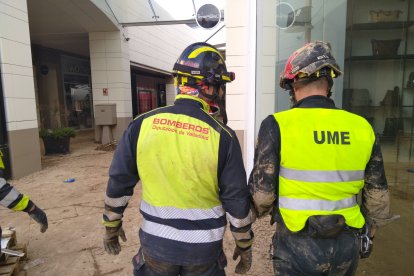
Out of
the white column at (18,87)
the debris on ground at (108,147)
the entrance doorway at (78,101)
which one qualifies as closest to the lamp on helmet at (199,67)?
the white column at (18,87)

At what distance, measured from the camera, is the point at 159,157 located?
164cm

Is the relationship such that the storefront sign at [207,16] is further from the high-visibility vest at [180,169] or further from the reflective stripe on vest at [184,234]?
the reflective stripe on vest at [184,234]

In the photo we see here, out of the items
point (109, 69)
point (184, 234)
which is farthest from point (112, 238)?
point (109, 69)

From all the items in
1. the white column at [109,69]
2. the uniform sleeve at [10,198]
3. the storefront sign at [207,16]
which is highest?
the storefront sign at [207,16]

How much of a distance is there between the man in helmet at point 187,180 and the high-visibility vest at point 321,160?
0.86 feet

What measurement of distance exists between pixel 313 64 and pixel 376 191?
79 cm

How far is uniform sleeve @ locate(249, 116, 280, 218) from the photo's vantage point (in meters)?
1.64

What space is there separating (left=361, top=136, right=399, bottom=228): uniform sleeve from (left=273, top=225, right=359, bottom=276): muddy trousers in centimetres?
A: 21

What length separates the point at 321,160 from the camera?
5.11 ft

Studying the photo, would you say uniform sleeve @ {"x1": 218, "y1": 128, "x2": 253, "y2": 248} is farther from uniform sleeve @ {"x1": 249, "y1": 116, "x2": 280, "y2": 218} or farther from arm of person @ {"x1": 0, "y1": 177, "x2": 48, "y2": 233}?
arm of person @ {"x1": 0, "y1": 177, "x2": 48, "y2": 233}

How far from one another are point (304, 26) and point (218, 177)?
11.1 ft

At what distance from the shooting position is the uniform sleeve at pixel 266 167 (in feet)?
5.36

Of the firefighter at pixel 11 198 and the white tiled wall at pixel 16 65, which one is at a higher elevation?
the white tiled wall at pixel 16 65

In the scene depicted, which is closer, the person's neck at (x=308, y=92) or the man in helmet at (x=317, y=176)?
the man in helmet at (x=317, y=176)
